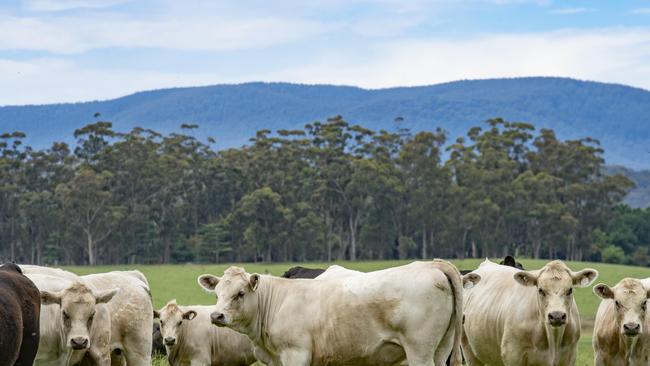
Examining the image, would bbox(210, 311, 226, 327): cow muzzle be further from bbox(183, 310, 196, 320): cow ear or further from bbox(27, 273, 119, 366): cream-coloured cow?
bbox(183, 310, 196, 320): cow ear

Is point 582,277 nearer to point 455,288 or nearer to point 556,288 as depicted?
point 556,288

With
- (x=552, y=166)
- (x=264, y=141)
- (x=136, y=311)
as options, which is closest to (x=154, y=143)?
(x=264, y=141)

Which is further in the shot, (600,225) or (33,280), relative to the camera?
(600,225)

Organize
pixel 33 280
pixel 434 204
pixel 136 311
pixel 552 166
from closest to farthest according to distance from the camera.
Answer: pixel 33 280 < pixel 136 311 < pixel 434 204 < pixel 552 166

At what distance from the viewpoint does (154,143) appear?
97.9m

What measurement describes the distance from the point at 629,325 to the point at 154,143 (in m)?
88.2

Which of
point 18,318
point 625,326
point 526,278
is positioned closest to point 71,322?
point 18,318

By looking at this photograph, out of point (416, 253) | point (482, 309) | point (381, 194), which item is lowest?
point (416, 253)

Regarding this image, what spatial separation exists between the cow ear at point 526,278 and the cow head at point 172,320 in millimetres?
5639

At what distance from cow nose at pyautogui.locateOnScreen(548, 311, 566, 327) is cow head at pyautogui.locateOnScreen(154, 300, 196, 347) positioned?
249 inches

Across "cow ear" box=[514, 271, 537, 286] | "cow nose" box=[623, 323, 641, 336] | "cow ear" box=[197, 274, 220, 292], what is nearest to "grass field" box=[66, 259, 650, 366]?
"cow ear" box=[514, 271, 537, 286]

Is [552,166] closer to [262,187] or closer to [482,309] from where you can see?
[262,187]

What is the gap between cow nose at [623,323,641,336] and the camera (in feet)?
39.6

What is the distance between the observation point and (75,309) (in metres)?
11.2
